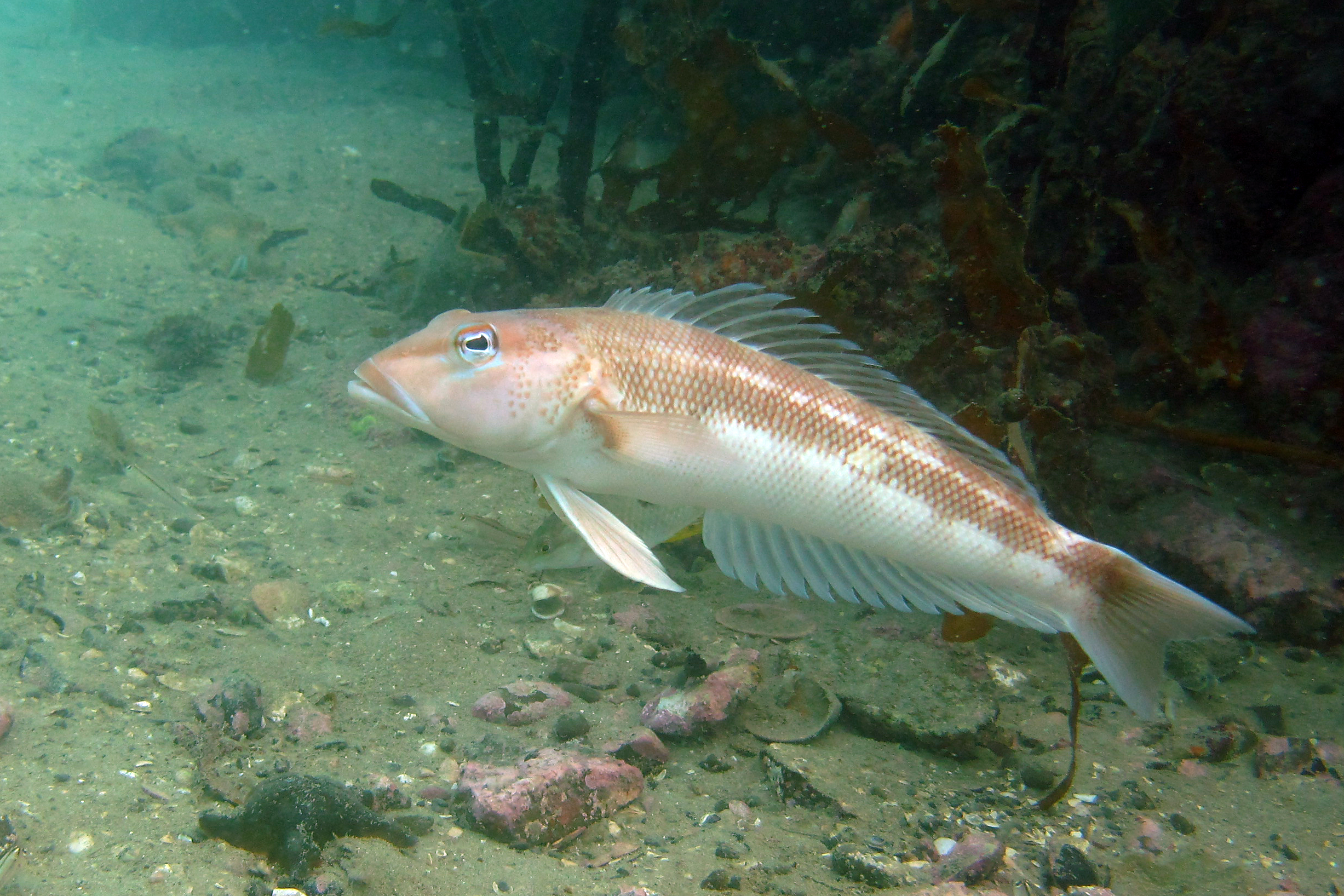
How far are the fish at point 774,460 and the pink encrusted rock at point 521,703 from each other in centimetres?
116

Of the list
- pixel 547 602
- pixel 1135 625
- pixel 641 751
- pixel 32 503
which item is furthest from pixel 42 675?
pixel 1135 625

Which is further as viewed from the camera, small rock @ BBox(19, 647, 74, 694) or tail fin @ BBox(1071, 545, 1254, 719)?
small rock @ BBox(19, 647, 74, 694)

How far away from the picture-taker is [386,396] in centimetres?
233

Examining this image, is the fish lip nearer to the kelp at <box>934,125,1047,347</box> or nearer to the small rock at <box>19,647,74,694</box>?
the small rock at <box>19,647,74,694</box>

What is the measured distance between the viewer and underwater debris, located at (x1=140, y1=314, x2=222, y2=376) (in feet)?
22.6

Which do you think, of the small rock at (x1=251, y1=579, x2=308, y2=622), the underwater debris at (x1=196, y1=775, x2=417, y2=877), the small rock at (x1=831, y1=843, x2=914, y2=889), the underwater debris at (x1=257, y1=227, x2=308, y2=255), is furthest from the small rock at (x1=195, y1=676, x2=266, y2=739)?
the underwater debris at (x1=257, y1=227, x2=308, y2=255)

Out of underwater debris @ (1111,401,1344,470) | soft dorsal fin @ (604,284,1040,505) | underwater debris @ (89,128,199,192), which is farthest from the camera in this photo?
underwater debris @ (89,128,199,192)

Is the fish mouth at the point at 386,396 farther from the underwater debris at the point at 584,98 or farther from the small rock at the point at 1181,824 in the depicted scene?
the underwater debris at the point at 584,98

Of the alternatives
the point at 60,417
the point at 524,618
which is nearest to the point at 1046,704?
the point at 524,618

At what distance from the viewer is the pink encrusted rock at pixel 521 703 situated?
10.3 ft

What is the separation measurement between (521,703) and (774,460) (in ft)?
5.71

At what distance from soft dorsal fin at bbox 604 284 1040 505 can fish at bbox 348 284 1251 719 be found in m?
0.01

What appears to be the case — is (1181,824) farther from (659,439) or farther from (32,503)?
(32,503)

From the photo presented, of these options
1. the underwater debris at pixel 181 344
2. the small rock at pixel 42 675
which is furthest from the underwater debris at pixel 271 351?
the small rock at pixel 42 675
